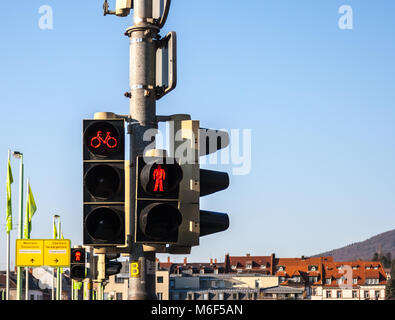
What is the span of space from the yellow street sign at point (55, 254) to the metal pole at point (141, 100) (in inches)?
Answer: 1230

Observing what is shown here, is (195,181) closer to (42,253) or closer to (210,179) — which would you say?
(210,179)

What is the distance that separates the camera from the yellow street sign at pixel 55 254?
130ft

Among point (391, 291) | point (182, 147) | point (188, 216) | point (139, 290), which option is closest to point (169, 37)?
point (182, 147)

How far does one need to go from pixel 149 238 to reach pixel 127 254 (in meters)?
0.61

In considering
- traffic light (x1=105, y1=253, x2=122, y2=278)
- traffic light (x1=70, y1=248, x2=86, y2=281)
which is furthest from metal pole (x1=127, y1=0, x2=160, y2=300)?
traffic light (x1=70, y1=248, x2=86, y2=281)

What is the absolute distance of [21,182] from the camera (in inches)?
2068

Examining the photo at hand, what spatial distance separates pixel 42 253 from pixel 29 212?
16.1 m

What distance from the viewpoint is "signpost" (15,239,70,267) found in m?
39.8

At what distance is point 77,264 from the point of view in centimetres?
2591

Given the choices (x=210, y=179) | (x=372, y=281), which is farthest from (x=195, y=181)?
(x=372, y=281)

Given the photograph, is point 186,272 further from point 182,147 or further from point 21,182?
point 182,147

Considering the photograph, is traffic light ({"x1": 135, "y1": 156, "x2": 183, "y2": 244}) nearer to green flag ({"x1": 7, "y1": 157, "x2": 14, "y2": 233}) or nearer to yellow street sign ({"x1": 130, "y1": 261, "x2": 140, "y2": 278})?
yellow street sign ({"x1": 130, "y1": 261, "x2": 140, "y2": 278})
